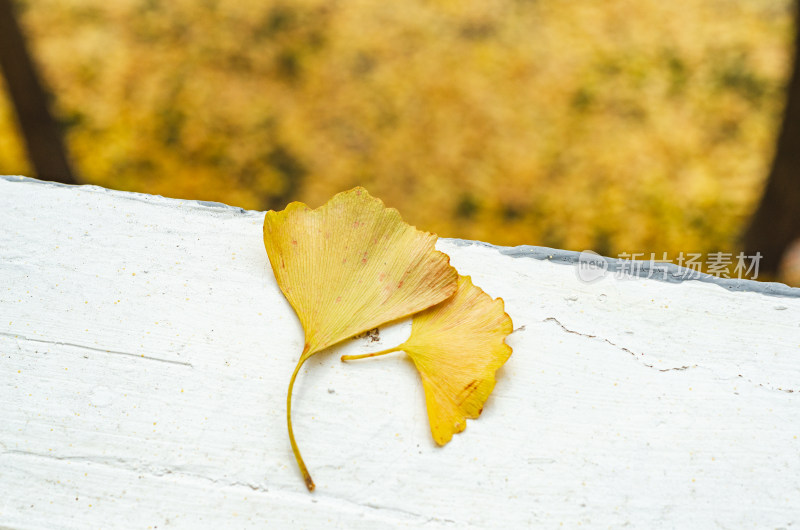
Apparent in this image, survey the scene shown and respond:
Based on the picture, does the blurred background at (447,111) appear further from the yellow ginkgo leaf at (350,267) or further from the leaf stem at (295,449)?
the leaf stem at (295,449)

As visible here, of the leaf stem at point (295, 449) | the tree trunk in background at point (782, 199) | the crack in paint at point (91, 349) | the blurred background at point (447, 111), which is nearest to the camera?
the leaf stem at point (295, 449)

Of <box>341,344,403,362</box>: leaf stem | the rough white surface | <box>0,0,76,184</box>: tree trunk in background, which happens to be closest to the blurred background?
<box>0,0,76,184</box>: tree trunk in background

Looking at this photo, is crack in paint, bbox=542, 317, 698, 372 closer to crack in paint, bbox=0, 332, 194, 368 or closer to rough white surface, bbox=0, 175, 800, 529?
rough white surface, bbox=0, 175, 800, 529

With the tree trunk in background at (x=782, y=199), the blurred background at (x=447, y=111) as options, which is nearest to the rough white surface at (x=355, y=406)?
the tree trunk in background at (x=782, y=199)

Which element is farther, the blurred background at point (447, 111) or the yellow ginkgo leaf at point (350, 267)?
the blurred background at point (447, 111)

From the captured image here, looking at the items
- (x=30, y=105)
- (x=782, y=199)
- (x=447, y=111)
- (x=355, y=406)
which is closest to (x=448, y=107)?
(x=447, y=111)

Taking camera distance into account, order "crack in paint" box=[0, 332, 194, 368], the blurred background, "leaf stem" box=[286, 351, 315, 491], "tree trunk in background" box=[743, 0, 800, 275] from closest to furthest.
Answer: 1. "leaf stem" box=[286, 351, 315, 491]
2. "crack in paint" box=[0, 332, 194, 368]
3. "tree trunk in background" box=[743, 0, 800, 275]
4. the blurred background

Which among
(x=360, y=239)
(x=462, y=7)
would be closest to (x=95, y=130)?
(x=462, y=7)
